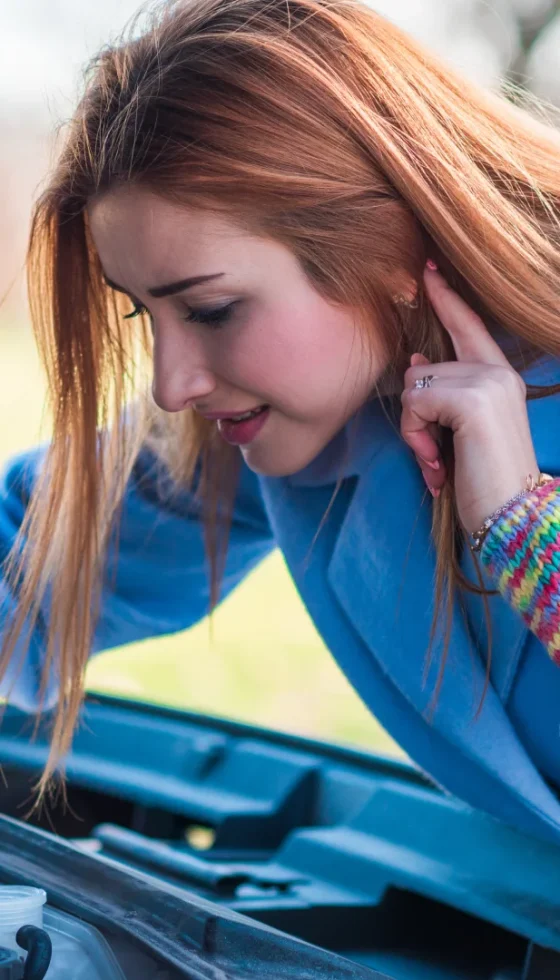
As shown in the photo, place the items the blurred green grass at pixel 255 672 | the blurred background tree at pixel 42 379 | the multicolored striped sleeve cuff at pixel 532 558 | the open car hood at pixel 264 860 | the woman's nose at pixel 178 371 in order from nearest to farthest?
A: the open car hood at pixel 264 860 < the multicolored striped sleeve cuff at pixel 532 558 < the woman's nose at pixel 178 371 < the blurred background tree at pixel 42 379 < the blurred green grass at pixel 255 672

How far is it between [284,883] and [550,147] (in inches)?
31.7

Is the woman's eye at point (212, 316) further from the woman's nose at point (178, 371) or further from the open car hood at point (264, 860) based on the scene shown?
the open car hood at point (264, 860)

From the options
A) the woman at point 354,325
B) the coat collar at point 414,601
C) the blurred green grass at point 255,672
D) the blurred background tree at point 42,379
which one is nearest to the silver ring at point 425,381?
the woman at point 354,325

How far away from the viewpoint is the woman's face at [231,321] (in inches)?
37.9

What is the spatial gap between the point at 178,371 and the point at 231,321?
7cm

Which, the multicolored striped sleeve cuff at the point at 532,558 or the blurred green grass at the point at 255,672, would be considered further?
the blurred green grass at the point at 255,672

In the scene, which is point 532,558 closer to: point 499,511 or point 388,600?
point 499,511

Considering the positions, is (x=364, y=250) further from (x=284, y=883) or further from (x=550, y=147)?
(x=284, y=883)

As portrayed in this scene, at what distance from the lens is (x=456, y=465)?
996 millimetres

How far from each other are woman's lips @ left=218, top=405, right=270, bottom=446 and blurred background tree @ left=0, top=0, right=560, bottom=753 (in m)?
0.25

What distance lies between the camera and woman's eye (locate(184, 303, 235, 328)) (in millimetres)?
983

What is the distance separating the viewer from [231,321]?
38.9 inches

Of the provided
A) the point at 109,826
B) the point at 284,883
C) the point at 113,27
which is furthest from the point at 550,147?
the point at 109,826

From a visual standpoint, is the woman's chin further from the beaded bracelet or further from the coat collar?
the beaded bracelet
